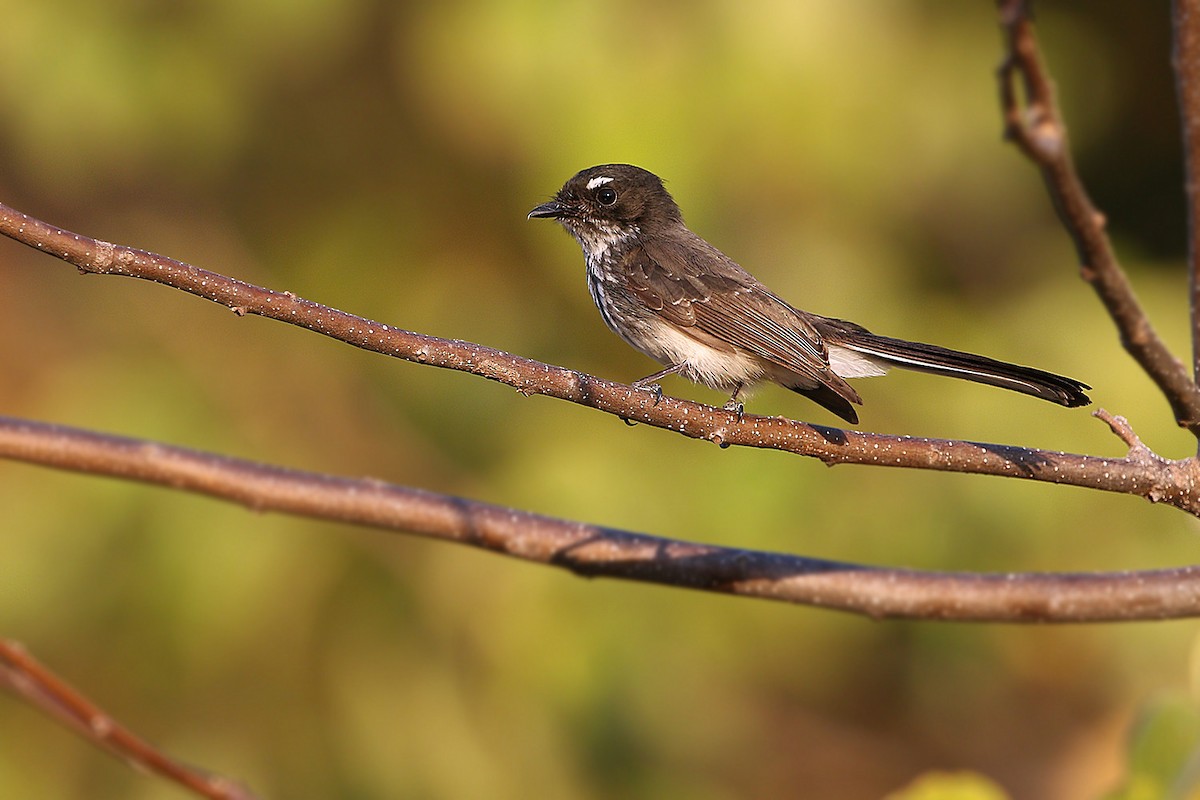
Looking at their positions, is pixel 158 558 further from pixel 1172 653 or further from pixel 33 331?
pixel 1172 653

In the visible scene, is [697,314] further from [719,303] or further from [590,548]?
[590,548]

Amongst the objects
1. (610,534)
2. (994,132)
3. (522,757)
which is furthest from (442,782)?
(994,132)

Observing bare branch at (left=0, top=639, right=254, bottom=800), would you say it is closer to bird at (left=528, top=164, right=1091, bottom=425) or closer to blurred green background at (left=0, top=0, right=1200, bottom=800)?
bird at (left=528, top=164, right=1091, bottom=425)

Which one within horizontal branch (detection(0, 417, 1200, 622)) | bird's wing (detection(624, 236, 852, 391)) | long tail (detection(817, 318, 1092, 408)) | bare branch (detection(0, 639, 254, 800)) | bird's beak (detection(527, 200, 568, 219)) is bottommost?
bare branch (detection(0, 639, 254, 800))

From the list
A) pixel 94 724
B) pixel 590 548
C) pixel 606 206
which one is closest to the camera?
pixel 94 724

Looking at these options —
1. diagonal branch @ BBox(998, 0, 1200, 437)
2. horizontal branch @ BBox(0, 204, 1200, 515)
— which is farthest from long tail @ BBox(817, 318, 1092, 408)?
diagonal branch @ BBox(998, 0, 1200, 437)

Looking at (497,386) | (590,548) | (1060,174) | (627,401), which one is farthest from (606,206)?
(1060,174)
